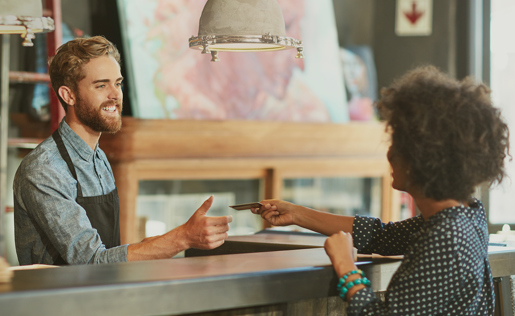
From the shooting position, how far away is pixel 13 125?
12.5ft

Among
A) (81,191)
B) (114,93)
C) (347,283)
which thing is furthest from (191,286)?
(114,93)

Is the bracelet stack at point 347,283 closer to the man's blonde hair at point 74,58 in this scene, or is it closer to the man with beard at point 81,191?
the man with beard at point 81,191

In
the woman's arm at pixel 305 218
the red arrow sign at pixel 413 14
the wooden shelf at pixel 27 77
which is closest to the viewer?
the woman's arm at pixel 305 218

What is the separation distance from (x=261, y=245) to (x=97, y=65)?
0.91 meters

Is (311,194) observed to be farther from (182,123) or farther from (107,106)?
(107,106)

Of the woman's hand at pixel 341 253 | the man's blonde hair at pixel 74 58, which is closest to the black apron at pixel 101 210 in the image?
the man's blonde hair at pixel 74 58

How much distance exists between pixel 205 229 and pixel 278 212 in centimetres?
28

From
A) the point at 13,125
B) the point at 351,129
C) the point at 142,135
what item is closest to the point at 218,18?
the point at 142,135

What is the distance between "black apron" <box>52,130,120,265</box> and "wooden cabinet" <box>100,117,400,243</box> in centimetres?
142

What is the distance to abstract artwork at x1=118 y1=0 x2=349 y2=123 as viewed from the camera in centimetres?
396

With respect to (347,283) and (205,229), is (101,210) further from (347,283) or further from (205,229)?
(347,283)

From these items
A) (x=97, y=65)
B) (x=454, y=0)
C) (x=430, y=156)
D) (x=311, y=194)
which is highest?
(x=454, y=0)

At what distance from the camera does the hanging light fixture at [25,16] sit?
1934 mm

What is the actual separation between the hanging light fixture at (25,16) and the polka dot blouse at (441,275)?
1.30m
